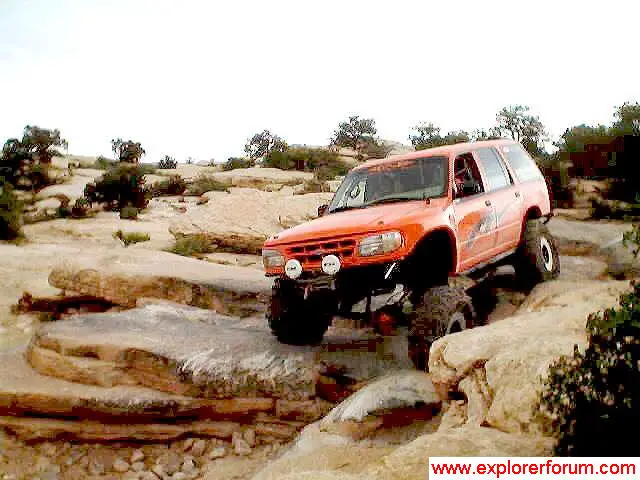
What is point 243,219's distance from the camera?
13.3m

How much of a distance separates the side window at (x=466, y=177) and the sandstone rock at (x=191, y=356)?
238 cm

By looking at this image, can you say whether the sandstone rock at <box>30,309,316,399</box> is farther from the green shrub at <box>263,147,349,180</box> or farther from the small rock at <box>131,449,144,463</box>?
the green shrub at <box>263,147,349,180</box>

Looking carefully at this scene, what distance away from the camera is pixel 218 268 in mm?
9617

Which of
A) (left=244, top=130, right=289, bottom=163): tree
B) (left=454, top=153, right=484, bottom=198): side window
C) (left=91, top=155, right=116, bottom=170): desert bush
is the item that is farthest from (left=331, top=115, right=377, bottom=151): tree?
(left=454, top=153, right=484, bottom=198): side window

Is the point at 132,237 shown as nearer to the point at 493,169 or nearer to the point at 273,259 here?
the point at 273,259

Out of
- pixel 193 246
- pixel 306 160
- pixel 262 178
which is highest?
pixel 306 160

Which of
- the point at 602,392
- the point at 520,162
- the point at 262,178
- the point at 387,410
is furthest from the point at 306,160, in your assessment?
the point at 602,392

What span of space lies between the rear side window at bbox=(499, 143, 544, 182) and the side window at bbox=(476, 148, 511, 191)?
0.94ft

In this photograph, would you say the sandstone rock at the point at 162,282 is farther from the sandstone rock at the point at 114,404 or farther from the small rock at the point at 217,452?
the small rock at the point at 217,452

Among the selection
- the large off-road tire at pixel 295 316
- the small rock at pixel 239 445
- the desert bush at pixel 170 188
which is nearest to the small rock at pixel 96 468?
the small rock at pixel 239 445

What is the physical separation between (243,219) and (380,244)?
8.99 m

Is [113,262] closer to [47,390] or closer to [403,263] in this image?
[47,390]

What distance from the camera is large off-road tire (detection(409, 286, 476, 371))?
4660 millimetres

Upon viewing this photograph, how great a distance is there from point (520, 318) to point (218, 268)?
6.09 metres
